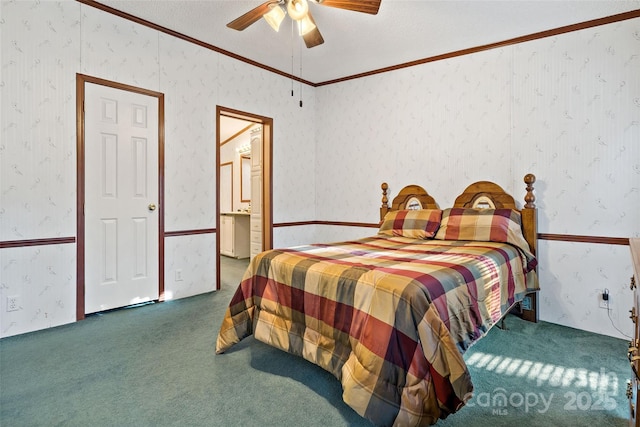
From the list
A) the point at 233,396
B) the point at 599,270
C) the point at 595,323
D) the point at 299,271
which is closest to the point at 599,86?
the point at 599,270

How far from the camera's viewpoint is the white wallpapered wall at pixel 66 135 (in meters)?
2.62

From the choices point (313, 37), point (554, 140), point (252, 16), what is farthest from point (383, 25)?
point (554, 140)

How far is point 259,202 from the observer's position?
475cm

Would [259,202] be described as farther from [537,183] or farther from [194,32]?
[537,183]

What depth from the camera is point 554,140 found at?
10.3 ft

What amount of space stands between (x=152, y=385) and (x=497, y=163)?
3.42 m

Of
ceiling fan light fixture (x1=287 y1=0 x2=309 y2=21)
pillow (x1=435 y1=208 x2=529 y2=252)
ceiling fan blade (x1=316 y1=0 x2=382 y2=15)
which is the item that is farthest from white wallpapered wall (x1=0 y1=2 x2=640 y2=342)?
ceiling fan blade (x1=316 y1=0 x2=382 y2=15)

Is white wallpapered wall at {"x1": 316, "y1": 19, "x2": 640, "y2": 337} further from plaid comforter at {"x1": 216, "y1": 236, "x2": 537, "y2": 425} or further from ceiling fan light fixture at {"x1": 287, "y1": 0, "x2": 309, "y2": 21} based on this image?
ceiling fan light fixture at {"x1": 287, "y1": 0, "x2": 309, "y2": 21}

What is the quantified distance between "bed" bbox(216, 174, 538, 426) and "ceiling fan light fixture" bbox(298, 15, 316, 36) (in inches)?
68.7

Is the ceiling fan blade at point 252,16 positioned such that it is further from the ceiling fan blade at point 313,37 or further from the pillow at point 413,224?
the pillow at point 413,224

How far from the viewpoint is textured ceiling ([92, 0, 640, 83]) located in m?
2.87

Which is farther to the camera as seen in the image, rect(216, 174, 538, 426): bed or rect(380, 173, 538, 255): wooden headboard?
rect(380, 173, 538, 255): wooden headboard

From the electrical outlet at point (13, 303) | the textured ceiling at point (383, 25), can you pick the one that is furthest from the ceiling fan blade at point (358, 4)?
the electrical outlet at point (13, 303)

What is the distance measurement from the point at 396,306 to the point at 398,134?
9.88 ft
